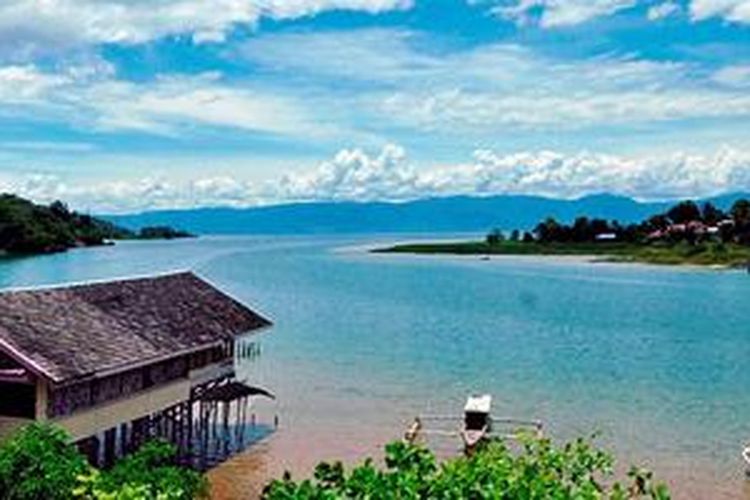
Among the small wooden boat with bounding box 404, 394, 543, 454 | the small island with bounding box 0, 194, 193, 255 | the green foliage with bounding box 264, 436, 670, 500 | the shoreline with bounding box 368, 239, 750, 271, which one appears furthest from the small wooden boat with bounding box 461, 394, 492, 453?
the small island with bounding box 0, 194, 193, 255

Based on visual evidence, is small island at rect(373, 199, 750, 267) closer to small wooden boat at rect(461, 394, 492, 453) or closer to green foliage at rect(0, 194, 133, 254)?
green foliage at rect(0, 194, 133, 254)

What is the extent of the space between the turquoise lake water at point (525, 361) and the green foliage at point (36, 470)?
50.5 feet

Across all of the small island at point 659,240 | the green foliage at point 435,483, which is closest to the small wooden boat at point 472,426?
the green foliage at point 435,483

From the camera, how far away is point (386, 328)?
6975 centimetres

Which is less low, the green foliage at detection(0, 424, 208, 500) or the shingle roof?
the shingle roof

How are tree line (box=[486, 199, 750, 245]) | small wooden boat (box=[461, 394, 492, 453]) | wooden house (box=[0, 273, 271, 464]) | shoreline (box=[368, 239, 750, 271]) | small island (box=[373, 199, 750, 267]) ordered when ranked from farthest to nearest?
tree line (box=[486, 199, 750, 245]) < small island (box=[373, 199, 750, 267]) < shoreline (box=[368, 239, 750, 271]) < small wooden boat (box=[461, 394, 492, 453]) < wooden house (box=[0, 273, 271, 464])

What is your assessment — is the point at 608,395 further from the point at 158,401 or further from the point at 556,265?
the point at 556,265

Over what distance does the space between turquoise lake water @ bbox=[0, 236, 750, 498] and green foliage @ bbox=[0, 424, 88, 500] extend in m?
15.4

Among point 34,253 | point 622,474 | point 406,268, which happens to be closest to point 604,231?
point 406,268

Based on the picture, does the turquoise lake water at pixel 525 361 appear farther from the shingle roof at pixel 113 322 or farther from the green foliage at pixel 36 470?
the green foliage at pixel 36 470

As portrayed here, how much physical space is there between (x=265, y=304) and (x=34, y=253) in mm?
89320

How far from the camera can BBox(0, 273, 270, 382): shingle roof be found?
84.8 feet

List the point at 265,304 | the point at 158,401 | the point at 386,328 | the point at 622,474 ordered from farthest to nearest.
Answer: the point at 265,304 < the point at 386,328 < the point at 622,474 < the point at 158,401

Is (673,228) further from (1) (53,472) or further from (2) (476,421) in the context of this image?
(1) (53,472)
